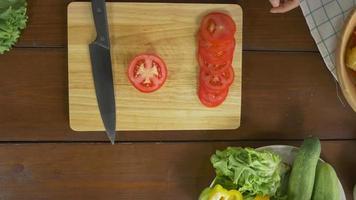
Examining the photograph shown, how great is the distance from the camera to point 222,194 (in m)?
0.84

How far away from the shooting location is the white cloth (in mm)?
871

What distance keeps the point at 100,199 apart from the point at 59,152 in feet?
0.37

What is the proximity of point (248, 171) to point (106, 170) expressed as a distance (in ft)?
0.83

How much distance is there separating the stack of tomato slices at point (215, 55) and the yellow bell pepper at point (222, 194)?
151 mm

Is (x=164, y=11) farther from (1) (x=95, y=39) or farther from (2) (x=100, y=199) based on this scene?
(2) (x=100, y=199)

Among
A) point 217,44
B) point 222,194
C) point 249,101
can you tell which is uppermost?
point 217,44

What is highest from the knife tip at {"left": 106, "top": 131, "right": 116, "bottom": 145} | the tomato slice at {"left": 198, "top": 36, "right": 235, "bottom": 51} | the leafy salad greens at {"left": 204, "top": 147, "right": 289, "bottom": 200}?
the tomato slice at {"left": 198, "top": 36, "right": 235, "bottom": 51}

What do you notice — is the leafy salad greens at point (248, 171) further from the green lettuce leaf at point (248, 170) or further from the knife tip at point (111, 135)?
the knife tip at point (111, 135)

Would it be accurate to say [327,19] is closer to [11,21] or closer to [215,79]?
[215,79]

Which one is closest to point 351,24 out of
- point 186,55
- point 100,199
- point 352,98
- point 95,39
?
point 352,98

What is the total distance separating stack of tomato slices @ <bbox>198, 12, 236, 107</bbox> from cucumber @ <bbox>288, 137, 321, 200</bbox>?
178 mm

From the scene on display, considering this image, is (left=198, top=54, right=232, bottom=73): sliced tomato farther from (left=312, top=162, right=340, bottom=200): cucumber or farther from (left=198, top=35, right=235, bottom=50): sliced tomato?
(left=312, top=162, right=340, bottom=200): cucumber

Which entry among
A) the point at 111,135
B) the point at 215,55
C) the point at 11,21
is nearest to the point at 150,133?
the point at 111,135

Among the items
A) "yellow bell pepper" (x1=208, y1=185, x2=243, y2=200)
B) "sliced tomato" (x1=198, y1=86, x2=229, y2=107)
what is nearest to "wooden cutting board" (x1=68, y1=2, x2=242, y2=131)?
"sliced tomato" (x1=198, y1=86, x2=229, y2=107)
